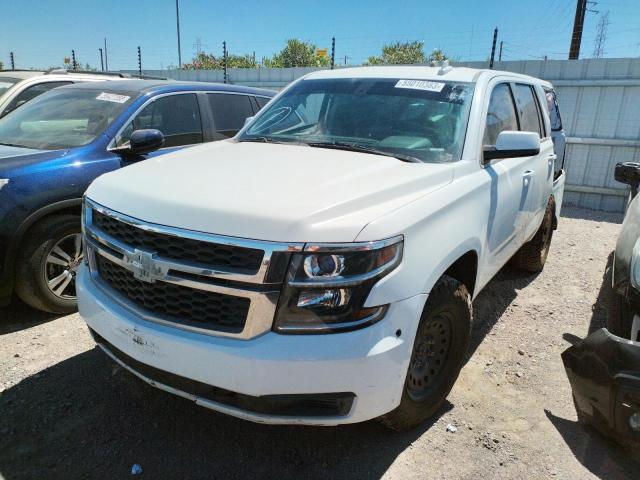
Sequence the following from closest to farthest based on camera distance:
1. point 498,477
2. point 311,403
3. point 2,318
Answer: point 311,403 → point 498,477 → point 2,318

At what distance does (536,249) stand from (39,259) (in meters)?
4.64

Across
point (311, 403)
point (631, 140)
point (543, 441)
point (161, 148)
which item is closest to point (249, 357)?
point (311, 403)

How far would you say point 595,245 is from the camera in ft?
22.4

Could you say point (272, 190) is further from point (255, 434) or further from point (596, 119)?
point (596, 119)

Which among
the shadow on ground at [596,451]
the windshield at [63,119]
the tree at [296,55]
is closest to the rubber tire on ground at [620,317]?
the shadow on ground at [596,451]

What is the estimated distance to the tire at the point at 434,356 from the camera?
2.41m

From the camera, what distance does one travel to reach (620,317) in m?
2.57

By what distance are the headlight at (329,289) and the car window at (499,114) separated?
166 centimetres

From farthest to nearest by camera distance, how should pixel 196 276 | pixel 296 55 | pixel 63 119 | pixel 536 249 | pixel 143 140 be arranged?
pixel 296 55, pixel 536 249, pixel 63 119, pixel 143 140, pixel 196 276

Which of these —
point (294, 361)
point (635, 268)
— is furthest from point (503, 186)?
point (294, 361)

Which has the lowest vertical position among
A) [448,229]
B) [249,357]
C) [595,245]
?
[595,245]

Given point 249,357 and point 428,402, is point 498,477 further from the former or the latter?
point 249,357

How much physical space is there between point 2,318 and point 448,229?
348 cm

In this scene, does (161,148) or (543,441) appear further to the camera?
(161,148)
